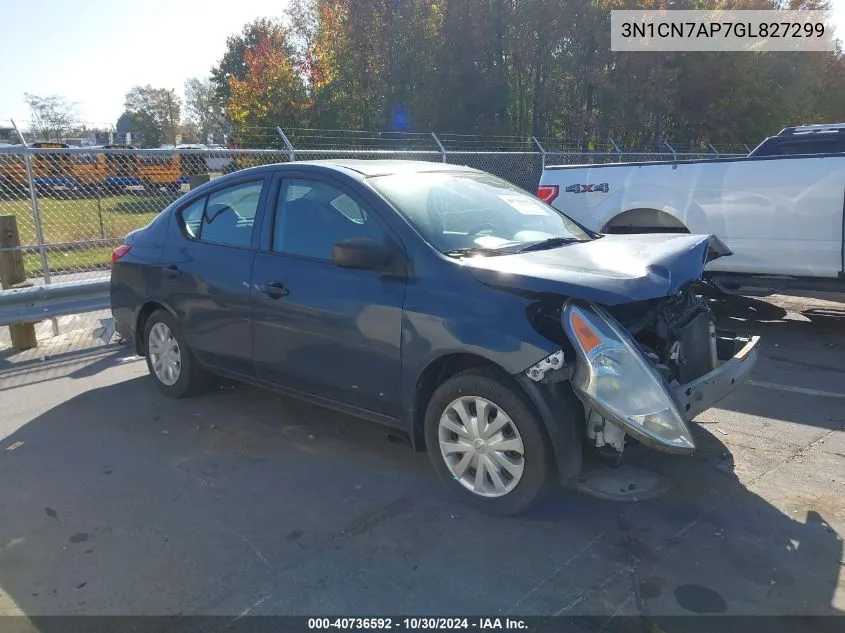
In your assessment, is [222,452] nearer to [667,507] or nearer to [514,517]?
[514,517]

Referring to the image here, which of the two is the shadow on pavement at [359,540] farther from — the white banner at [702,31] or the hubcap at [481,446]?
the white banner at [702,31]

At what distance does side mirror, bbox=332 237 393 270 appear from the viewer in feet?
12.5

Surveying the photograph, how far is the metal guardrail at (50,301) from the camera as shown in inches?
260

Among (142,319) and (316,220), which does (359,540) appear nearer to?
→ (316,220)

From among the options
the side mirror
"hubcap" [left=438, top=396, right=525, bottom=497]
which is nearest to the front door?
the side mirror

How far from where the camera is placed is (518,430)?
345cm

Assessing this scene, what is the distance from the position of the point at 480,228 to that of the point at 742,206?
400cm

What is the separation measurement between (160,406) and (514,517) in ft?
10.3

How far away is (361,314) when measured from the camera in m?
4.00

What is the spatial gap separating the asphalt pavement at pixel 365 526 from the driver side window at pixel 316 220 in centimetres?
131

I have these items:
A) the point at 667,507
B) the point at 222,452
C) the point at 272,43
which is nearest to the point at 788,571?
the point at 667,507

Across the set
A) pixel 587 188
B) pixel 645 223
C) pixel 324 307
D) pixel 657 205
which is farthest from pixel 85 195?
pixel 657 205

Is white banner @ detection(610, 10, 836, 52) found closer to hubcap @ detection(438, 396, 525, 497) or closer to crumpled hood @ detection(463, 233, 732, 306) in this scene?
crumpled hood @ detection(463, 233, 732, 306)

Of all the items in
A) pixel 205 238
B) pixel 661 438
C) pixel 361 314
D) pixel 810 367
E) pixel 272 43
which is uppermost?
pixel 272 43
